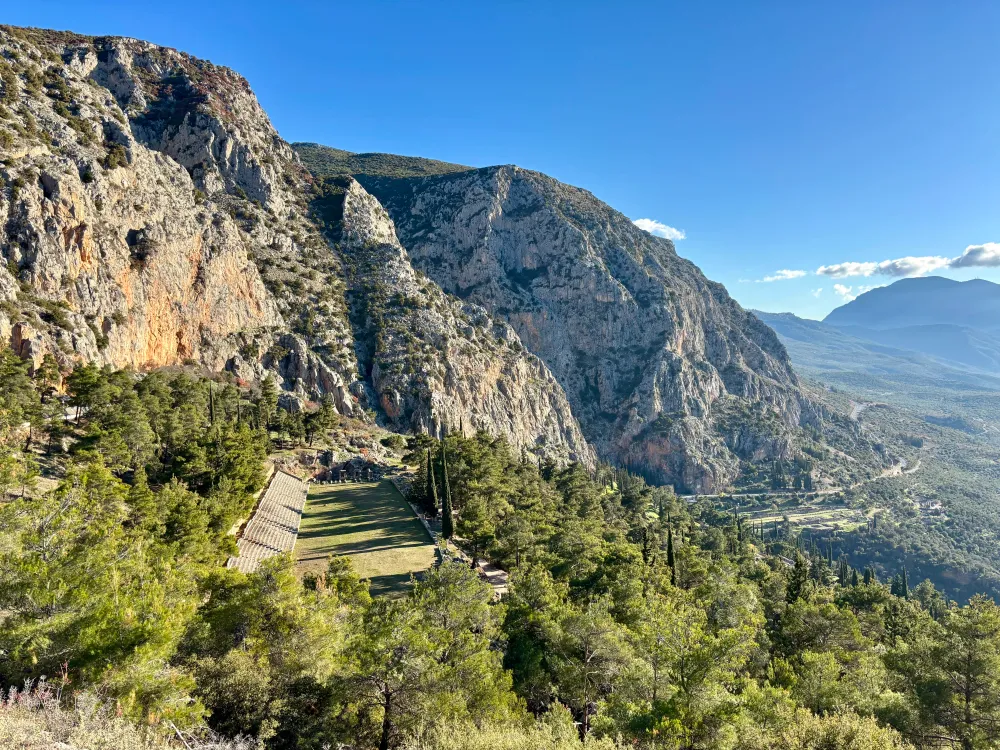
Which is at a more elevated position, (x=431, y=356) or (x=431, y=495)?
(x=431, y=356)

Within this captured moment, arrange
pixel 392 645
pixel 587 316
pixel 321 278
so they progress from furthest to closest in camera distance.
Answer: pixel 587 316, pixel 321 278, pixel 392 645

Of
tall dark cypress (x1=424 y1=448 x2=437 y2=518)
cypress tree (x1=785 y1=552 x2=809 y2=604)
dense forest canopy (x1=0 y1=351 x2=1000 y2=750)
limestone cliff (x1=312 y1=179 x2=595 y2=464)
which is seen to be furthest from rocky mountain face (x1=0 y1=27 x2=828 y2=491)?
cypress tree (x1=785 y1=552 x2=809 y2=604)

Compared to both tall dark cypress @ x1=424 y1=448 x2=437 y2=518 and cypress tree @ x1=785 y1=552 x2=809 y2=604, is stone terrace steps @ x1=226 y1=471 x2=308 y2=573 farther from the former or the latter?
cypress tree @ x1=785 y1=552 x2=809 y2=604

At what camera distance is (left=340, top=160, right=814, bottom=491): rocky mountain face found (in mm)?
166750

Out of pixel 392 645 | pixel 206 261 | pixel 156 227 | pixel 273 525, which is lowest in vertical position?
A: pixel 273 525

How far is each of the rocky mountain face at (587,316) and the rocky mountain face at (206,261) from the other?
28912 millimetres

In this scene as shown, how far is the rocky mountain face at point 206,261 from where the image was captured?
62281 mm

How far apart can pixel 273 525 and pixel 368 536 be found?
8601 millimetres

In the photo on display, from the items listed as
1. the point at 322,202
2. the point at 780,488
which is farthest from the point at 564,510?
the point at 780,488

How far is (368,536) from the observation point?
44.8 m

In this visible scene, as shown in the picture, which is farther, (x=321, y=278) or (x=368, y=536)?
(x=321, y=278)

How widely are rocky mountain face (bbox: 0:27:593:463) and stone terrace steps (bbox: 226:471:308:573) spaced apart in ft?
96.6

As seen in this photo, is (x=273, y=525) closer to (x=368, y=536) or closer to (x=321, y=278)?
(x=368, y=536)

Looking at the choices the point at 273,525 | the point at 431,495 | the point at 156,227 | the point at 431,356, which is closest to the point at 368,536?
the point at 273,525
